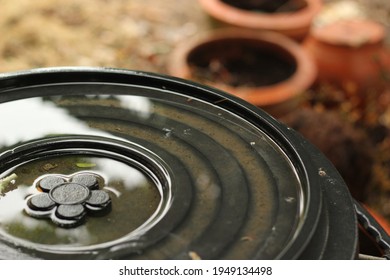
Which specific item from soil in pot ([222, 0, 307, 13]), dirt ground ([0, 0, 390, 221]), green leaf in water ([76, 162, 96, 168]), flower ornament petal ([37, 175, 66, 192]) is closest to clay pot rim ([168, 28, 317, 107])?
dirt ground ([0, 0, 390, 221])

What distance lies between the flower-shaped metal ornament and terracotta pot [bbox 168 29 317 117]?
254 centimetres

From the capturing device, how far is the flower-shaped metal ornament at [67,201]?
5.39ft

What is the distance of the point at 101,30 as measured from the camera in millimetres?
5777

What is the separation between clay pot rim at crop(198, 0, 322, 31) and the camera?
16.0ft

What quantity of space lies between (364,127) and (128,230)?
9.26ft

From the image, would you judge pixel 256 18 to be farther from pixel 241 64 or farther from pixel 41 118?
pixel 41 118

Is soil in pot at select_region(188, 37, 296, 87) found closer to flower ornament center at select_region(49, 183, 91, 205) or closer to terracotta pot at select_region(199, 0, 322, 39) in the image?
terracotta pot at select_region(199, 0, 322, 39)

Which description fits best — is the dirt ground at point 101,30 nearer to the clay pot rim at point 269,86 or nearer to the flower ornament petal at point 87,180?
the clay pot rim at point 269,86

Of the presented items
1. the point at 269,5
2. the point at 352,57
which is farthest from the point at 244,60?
the point at 269,5

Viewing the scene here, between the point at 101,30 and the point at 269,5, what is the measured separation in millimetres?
1472

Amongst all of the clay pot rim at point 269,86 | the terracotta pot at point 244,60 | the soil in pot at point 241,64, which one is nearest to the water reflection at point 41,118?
the clay pot rim at point 269,86

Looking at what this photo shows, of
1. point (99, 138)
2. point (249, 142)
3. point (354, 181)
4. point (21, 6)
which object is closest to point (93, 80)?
point (99, 138)

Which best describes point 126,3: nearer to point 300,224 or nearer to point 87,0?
point 87,0
